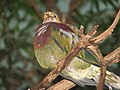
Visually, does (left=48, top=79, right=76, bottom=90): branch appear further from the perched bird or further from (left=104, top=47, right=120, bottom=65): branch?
(left=104, top=47, right=120, bottom=65): branch

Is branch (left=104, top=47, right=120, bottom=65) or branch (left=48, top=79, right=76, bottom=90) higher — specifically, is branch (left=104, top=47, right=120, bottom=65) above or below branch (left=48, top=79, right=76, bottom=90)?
above

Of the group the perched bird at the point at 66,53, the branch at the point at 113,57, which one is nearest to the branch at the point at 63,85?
the perched bird at the point at 66,53

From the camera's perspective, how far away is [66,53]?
32.5 inches

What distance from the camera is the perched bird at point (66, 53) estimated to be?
80 centimetres

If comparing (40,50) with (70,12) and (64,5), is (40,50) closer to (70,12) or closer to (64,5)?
(70,12)

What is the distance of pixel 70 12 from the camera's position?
152 centimetres

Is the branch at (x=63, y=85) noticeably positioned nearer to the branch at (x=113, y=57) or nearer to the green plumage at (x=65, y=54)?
the green plumage at (x=65, y=54)

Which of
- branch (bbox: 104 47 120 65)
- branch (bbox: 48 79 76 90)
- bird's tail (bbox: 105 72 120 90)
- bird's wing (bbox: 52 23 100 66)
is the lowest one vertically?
bird's tail (bbox: 105 72 120 90)

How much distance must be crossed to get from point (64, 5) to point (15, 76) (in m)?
0.71

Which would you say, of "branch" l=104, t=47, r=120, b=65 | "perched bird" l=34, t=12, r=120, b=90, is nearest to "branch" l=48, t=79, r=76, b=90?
"perched bird" l=34, t=12, r=120, b=90

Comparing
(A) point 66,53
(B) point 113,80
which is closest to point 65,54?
(A) point 66,53

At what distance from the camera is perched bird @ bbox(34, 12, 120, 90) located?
0.80m

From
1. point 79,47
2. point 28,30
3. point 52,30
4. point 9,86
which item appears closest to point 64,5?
point 28,30

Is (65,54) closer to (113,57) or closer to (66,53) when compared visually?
(66,53)
